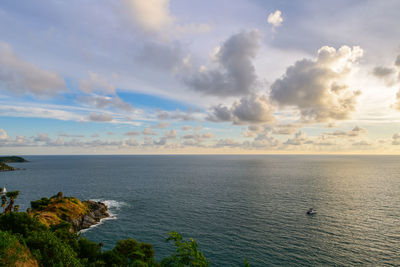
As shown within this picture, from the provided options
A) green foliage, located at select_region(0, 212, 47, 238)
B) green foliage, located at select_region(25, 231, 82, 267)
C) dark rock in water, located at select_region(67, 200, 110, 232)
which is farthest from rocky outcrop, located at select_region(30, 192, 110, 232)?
green foliage, located at select_region(25, 231, 82, 267)

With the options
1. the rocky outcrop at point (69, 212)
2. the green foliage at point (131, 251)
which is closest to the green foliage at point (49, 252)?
the green foliage at point (131, 251)

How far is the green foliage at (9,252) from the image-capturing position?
21822mm

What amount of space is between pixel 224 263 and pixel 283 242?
64.9 feet

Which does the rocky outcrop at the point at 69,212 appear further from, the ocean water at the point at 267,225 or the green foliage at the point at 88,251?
the green foliage at the point at 88,251

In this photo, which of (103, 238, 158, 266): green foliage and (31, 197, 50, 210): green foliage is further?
(31, 197, 50, 210): green foliage

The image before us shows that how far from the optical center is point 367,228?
225 ft

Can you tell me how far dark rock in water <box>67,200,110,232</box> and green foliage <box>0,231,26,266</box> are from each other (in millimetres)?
51007

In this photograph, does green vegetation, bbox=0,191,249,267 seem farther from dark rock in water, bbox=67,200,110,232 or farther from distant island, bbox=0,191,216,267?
dark rock in water, bbox=67,200,110,232

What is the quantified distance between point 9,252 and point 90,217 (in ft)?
195

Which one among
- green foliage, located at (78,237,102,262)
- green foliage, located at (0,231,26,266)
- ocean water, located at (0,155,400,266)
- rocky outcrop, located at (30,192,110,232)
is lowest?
ocean water, located at (0,155,400,266)

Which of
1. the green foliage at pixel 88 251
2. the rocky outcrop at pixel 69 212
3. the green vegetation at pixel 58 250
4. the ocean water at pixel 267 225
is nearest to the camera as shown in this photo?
the green vegetation at pixel 58 250

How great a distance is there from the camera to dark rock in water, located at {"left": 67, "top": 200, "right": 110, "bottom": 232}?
6988 cm

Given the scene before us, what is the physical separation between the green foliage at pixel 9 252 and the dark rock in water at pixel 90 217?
167 feet

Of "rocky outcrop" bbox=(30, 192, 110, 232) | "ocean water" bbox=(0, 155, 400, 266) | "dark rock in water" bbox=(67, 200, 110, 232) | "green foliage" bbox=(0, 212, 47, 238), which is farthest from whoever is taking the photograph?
"dark rock in water" bbox=(67, 200, 110, 232)
